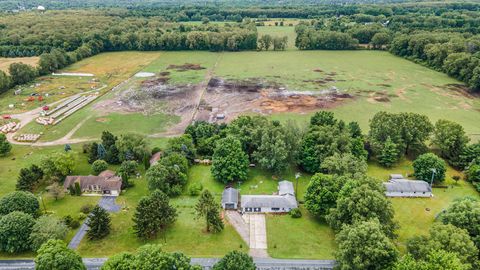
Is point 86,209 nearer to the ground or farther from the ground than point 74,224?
farther from the ground

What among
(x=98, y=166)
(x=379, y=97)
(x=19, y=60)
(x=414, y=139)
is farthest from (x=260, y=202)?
(x=19, y=60)

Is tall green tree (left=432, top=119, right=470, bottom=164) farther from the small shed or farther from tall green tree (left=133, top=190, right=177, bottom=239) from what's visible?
tall green tree (left=133, top=190, right=177, bottom=239)

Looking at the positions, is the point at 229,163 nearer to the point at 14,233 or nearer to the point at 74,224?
the point at 74,224

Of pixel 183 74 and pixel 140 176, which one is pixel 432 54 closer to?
pixel 183 74

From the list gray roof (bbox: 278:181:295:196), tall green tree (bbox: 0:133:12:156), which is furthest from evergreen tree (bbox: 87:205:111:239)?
tall green tree (bbox: 0:133:12:156)

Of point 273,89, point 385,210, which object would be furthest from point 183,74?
point 385,210

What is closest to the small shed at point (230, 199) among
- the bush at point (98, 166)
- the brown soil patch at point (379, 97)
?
the bush at point (98, 166)
